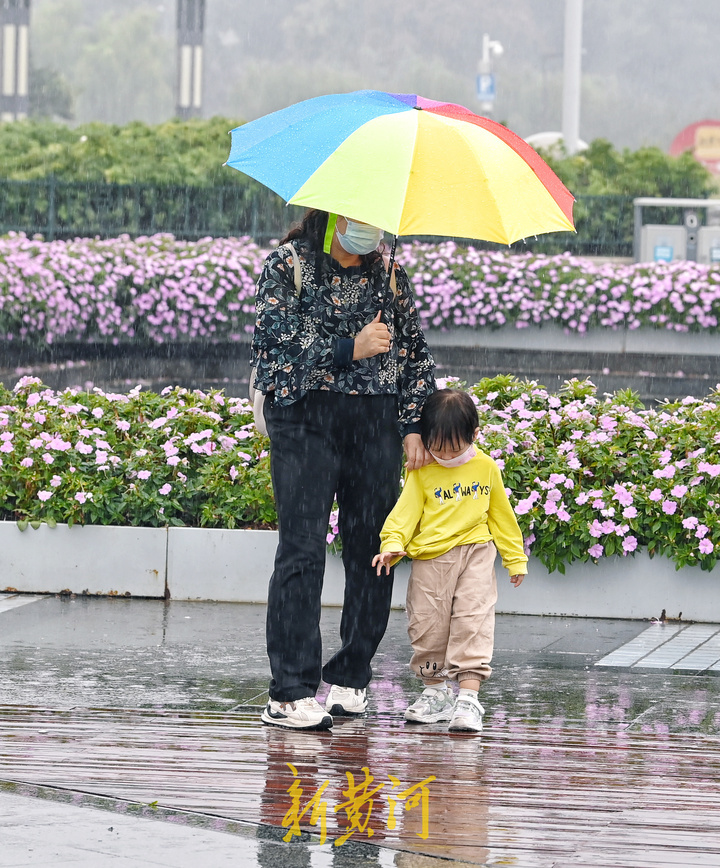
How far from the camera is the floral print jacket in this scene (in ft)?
15.0

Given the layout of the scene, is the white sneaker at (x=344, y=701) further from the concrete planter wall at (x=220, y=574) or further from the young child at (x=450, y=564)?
the concrete planter wall at (x=220, y=574)

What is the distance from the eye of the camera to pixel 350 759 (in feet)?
14.3

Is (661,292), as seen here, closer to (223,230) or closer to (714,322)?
(714,322)

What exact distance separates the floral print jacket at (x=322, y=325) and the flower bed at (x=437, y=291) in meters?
12.3

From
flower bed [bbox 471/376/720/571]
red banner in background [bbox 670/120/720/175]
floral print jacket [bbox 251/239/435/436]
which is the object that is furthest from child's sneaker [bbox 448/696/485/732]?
red banner in background [bbox 670/120/720/175]

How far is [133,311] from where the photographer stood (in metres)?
17.3

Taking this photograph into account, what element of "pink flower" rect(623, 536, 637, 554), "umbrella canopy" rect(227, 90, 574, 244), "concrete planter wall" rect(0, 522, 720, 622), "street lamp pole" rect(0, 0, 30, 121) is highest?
"street lamp pole" rect(0, 0, 30, 121)

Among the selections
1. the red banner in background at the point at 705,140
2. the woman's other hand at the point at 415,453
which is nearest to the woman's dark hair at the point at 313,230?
the woman's other hand at the point at 415,453

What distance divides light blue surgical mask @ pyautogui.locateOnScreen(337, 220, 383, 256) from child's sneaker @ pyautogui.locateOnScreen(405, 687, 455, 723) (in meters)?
1.44

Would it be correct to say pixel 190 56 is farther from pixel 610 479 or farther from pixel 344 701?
pixel 344 701

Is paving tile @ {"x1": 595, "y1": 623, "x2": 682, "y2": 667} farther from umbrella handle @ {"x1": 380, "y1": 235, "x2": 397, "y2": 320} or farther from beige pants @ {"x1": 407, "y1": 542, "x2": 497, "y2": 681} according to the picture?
umbrella handle @ {"x1": 380, "y1": 235, "x2": 397, "y2": 320}

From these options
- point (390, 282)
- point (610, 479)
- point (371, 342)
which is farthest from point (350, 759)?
point (610, 479)

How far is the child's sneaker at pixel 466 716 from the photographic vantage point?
15.5 feet

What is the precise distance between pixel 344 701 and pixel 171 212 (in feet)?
62.0
